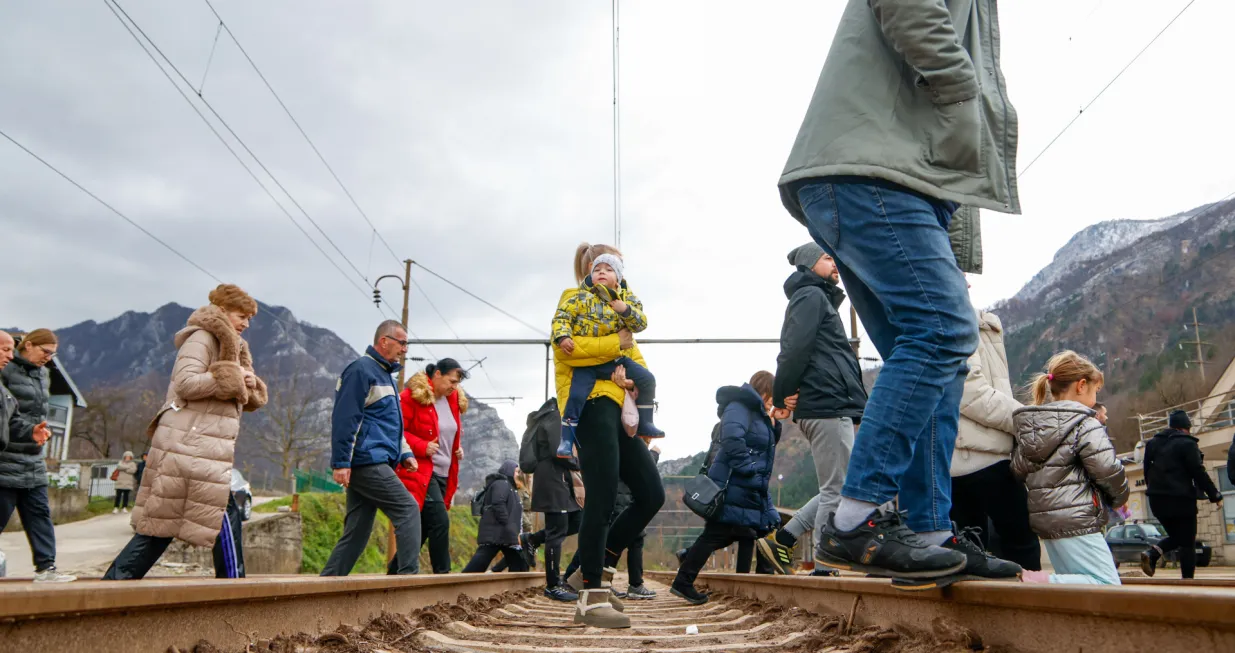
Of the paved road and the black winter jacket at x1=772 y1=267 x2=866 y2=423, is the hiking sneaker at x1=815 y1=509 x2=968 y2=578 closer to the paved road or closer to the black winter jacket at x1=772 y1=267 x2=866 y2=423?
the black winter jacket at x1=772 y1=267 x2=866 y2=423

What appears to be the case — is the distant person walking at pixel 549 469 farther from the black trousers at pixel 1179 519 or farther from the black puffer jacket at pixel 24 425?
the black trousers at pixel 1179 519

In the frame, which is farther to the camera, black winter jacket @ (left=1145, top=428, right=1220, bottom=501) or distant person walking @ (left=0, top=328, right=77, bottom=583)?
black winter jacket @ (left=1145, top=428, right=1220, bottom=501)

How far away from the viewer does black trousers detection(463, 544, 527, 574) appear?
9.50 metres

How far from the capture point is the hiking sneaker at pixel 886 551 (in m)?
2.43

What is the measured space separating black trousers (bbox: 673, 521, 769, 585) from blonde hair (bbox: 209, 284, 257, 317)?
11.2 ft

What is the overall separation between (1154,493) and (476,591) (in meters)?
6.51

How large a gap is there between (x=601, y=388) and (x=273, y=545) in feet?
51.0

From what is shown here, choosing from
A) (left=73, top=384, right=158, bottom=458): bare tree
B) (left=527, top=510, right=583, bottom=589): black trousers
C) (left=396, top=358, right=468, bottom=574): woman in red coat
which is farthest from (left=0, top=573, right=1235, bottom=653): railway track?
(left=73, top=384, right=158, bottom=458): bare tree

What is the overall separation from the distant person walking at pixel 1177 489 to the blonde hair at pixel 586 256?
6.16 m

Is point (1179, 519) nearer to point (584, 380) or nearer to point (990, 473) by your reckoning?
point (990, 473)

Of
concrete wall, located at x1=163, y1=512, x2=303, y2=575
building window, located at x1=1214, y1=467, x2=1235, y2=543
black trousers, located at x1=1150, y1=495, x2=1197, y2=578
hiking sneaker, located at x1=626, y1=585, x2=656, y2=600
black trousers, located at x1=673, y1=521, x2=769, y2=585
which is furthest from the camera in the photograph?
Result: building window, located at x1=1214, y1=467, x2=1235, y2=543

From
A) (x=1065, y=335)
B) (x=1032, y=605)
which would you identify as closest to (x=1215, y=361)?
(x=1065, y=335)

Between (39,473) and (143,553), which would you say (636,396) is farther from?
(39,473)

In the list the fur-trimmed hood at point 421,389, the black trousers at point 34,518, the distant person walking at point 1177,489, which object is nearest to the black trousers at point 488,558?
the fur-trimmed hood at point 421,389
